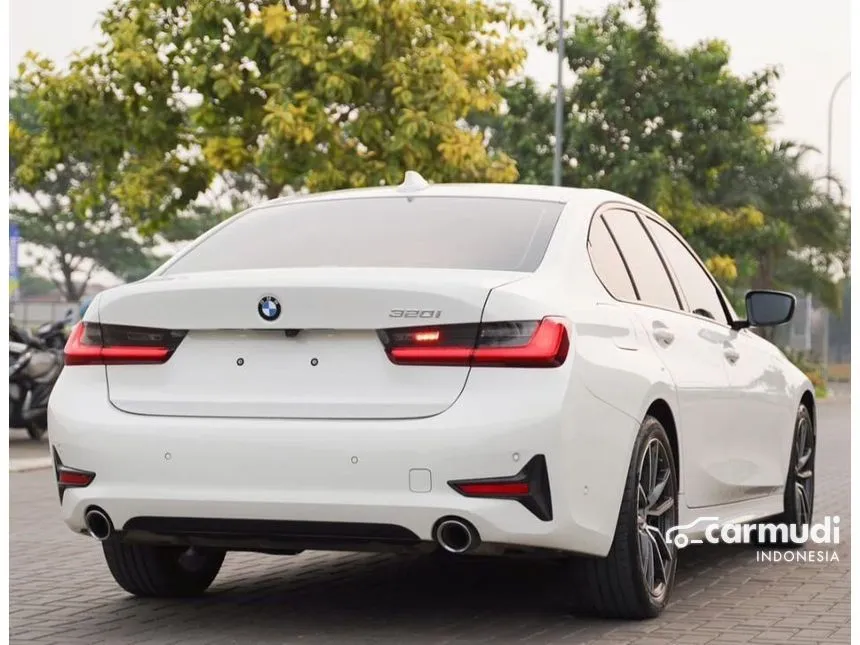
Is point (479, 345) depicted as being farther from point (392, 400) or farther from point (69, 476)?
point (69, 476)

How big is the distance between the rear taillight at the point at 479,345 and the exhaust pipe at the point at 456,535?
20.1 inches

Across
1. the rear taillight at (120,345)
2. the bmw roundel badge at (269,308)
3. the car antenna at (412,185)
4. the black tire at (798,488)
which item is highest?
the car antenna at (412,185)

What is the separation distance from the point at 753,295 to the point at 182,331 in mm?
3295

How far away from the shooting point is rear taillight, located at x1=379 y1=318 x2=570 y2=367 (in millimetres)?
5758

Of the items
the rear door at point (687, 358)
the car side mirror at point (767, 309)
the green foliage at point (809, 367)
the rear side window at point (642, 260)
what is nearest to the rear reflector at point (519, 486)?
the rear door at point (687, 358)

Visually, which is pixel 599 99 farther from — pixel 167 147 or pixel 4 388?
pixel 4 388

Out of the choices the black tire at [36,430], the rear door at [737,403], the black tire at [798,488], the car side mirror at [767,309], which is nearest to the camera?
the rear door at [737,403]

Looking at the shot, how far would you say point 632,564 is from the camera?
6324 mm

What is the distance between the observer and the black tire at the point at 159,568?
6992mm

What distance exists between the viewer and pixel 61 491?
627 cm

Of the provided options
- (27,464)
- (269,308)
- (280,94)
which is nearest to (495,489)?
(269,308)

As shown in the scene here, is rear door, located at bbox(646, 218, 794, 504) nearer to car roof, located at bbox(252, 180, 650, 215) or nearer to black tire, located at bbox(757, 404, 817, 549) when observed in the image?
black tire, located at bbox(757, 404, 817, 549)

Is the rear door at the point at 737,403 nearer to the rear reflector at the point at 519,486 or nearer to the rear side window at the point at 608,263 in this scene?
the rear side window at the point at 608,263

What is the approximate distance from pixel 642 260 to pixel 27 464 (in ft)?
29.6
